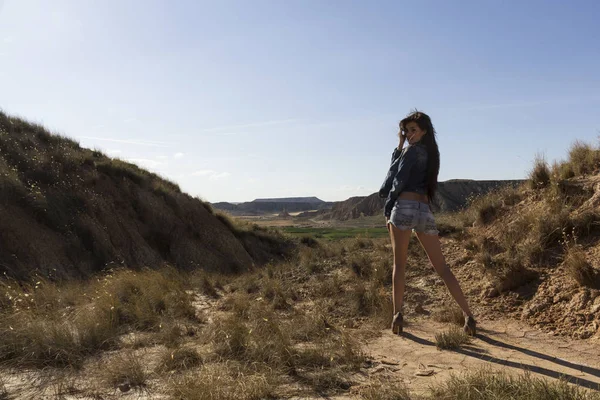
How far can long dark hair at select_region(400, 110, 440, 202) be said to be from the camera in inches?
155

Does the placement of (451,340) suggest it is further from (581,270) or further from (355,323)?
(581,270)

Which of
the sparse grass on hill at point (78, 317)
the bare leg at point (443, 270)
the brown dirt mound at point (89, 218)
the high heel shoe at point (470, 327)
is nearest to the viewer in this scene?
the sparse grass on hill at point (78, 317)

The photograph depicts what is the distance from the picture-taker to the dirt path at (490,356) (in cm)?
292

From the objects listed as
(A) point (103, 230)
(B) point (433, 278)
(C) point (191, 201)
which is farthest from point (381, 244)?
(C) point (191, 201)

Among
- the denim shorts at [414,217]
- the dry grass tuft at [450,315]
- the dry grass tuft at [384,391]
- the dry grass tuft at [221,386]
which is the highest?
the denim shorts at [414,217]

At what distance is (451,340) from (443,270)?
1.93 feet

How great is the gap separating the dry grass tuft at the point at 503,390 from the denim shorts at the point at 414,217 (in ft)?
4.79

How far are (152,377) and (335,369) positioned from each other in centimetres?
132

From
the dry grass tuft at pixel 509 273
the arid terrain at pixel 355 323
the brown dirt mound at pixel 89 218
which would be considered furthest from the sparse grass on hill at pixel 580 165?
the brown dirt mound at pixel 89 218

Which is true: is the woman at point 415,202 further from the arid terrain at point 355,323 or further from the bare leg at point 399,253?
the arid terrain at point 355,323

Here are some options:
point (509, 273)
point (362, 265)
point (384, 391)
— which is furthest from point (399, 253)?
point (362, 265)

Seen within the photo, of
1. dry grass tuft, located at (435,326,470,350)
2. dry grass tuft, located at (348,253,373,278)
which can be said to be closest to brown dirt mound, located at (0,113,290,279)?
dry grass tuft, located at (348,253,373,278)

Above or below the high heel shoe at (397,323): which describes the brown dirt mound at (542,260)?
above

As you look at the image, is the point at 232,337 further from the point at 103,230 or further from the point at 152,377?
the point at 103,230
